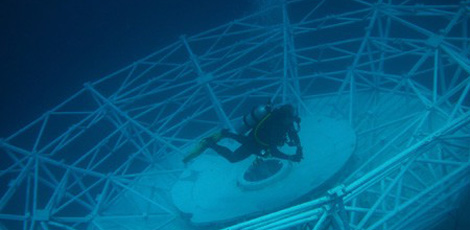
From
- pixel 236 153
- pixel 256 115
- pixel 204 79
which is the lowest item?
pixel 236 153

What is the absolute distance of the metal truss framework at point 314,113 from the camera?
8.43 meters

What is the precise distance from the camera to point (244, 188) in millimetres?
12414

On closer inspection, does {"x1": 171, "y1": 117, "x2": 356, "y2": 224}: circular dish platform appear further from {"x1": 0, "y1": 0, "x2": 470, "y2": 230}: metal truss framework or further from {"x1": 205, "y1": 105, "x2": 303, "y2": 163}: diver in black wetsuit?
{"x1": 205, "y1": 105, "x2": 303, "y2": 163}: diver in black wetsuit

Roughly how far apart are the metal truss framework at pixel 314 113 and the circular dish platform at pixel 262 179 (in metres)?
0.90

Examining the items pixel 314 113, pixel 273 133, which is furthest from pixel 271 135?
pixel 314 113

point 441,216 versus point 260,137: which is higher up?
point 260,137

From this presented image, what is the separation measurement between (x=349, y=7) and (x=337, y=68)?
13.7 ft

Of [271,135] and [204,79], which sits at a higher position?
[204,79]

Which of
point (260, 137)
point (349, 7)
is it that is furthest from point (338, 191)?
point (349, 7)

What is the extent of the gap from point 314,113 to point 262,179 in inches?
192

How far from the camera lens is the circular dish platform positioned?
11.2 m

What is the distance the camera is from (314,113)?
52.3 feet

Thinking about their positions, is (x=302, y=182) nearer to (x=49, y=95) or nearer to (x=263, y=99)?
(x=263, y=99)

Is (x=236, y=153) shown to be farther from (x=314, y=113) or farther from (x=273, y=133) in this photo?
(x=314, y=113)
